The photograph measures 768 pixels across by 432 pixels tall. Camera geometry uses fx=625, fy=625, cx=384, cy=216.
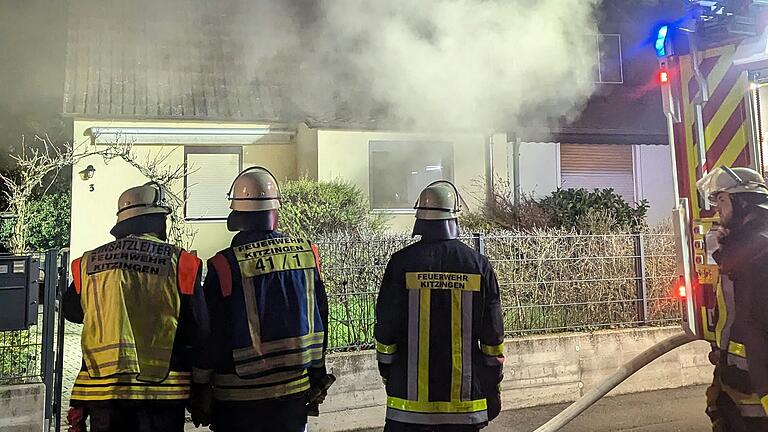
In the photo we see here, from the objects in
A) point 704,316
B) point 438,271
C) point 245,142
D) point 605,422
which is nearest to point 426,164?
point 245,142

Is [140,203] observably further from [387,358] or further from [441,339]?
[441,339]

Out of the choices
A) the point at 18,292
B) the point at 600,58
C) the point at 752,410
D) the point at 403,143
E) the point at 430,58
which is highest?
the point at 600,58

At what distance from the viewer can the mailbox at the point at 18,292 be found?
166 inches

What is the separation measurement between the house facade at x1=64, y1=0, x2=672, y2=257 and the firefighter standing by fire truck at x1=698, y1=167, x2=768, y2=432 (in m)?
7.31

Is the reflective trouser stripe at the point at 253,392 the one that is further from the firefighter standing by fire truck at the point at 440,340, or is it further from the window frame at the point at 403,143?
the window frame at the point at 403,143

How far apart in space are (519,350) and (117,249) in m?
3.79

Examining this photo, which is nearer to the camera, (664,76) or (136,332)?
(136,332)

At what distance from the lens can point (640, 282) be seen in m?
6.30

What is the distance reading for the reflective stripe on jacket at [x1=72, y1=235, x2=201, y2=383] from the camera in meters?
2.72

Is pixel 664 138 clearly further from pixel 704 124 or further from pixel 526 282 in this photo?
pixel 704 124

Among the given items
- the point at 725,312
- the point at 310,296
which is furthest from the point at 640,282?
the point at 310,296

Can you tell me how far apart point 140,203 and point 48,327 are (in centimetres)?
191

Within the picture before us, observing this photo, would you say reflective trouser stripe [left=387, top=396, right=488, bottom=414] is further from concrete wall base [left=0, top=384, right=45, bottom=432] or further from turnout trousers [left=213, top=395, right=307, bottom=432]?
concrete wall base [left=0, top=384, right=45, bottom=432]

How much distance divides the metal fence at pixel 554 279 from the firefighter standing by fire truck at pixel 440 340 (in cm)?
240
